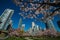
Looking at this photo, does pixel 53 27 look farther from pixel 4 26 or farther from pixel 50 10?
pixel 4 26

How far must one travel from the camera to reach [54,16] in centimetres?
371

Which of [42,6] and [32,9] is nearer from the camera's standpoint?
[42,6]

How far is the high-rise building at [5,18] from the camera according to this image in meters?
3.73

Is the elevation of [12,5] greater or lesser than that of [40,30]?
greater

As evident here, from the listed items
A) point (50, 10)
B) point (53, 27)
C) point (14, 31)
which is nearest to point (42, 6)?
point (50, 10)

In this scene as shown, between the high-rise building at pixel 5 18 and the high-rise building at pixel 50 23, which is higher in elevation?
the high-rise building at pixel 5 18

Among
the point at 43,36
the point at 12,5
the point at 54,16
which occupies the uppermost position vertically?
the point at 12,5

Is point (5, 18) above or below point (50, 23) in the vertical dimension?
above

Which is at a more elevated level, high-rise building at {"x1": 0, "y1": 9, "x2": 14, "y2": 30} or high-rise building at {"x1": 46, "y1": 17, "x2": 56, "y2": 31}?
high-rise building at {"x1": 0, "y1": 9, "x2": 14, "y2": 30}

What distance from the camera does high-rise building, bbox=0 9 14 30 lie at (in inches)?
147

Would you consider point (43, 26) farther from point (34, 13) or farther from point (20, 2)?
point (20, 2)

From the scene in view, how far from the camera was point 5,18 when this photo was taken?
3.82 m

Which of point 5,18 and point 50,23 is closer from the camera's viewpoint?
point 50,23

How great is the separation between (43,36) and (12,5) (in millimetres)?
865
